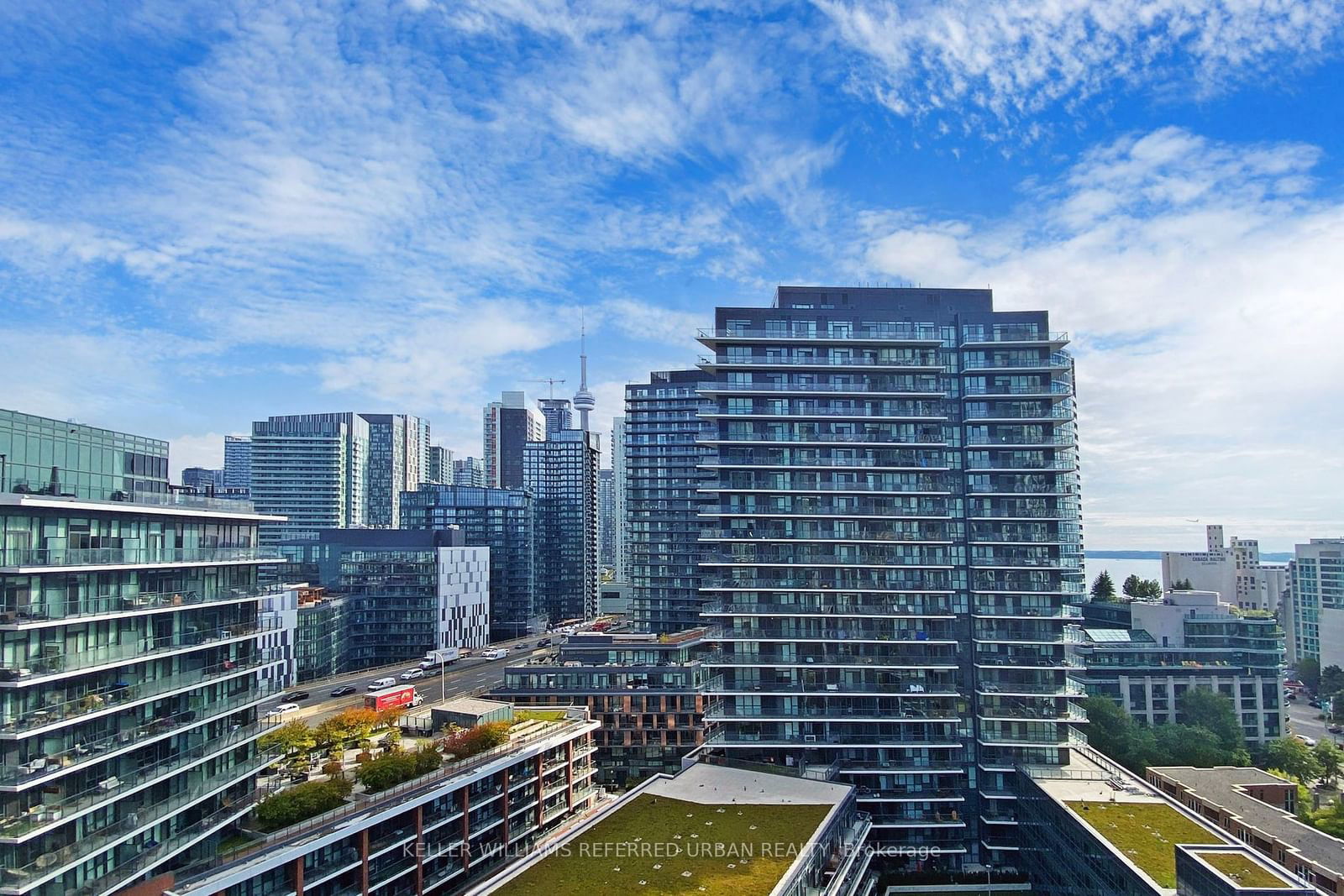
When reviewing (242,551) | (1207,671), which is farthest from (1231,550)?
(242,551)

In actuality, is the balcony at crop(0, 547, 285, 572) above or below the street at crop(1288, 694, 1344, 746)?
above

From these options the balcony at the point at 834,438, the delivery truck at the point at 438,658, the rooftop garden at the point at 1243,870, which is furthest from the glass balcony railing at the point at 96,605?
the delivery truck at the point at 438,658

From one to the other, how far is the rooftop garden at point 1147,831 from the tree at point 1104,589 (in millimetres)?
75139

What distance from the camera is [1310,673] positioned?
12975 cm

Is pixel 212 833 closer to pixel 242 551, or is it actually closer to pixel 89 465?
pixel 242 551

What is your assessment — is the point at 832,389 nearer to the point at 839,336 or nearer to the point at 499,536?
the point at 839,336

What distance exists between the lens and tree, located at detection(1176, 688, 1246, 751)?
81125 mm

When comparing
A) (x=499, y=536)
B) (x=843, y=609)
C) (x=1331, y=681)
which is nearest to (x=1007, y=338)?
(x=843, y=609)

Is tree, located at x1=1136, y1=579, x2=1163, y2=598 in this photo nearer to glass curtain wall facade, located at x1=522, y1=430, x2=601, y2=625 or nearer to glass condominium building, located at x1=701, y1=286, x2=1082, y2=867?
glass condominium building, located at x1=701, y1=286, x2=1082, y2=867

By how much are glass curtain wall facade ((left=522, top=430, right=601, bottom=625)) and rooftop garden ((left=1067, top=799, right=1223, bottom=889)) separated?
14183 cm

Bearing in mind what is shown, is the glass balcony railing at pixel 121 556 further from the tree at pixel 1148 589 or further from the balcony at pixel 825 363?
the tree at pixel 1148 589

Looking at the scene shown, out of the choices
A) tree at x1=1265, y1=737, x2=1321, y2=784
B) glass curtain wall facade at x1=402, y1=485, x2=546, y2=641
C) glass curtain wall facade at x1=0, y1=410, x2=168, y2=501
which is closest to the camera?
glass curtain wall facade at x1=0, y1=410, x2=168, y2=501

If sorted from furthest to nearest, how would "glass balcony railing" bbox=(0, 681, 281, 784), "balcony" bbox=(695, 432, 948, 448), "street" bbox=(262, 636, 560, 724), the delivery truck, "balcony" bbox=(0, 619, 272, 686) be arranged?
the delivery truck, "street" bbox=(262, 636, 560, 724), "balcony" bbox=(695, 432, 948, 448), "balcony" bbox=(0, 619, 272, 686), "glass balcony railing" bbox=(0, 681, 281, 784)

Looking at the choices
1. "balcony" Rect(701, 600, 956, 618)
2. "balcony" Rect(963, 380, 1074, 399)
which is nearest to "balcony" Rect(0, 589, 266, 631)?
"balcony" Rect(701, 600, 956, 618)
